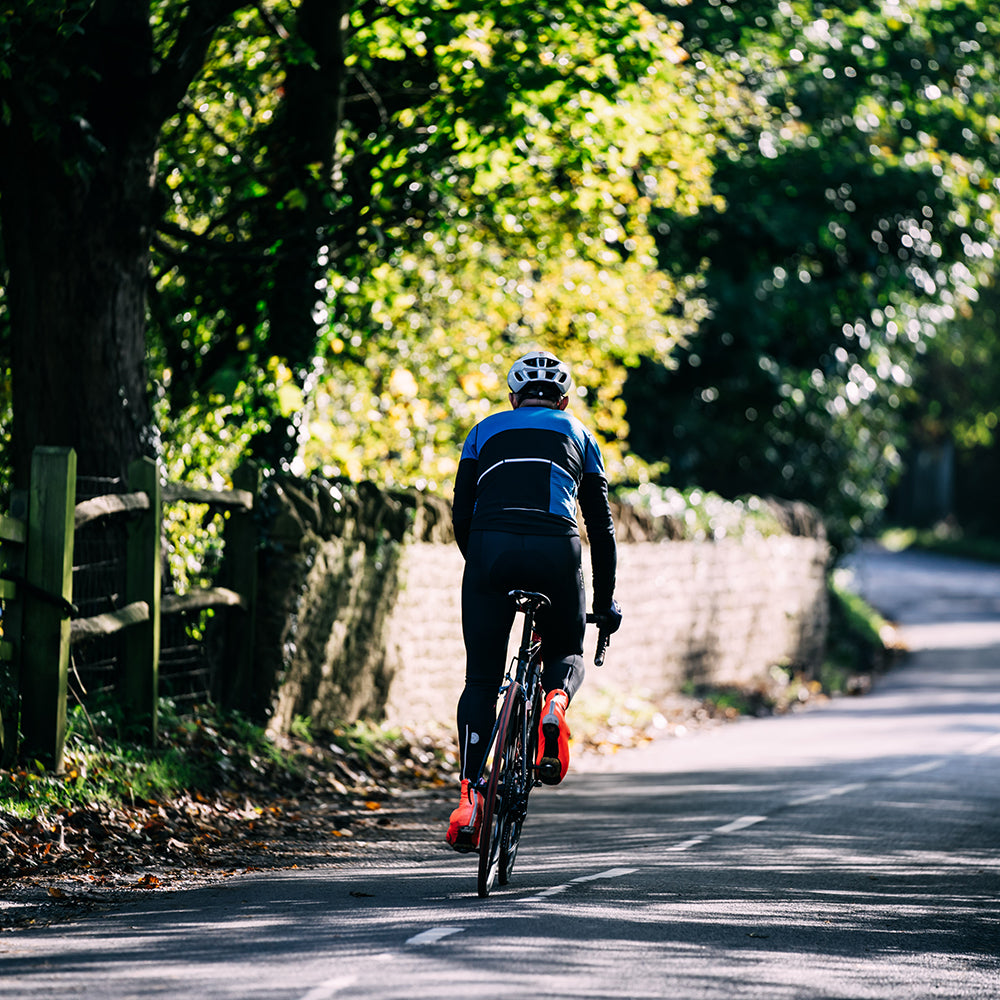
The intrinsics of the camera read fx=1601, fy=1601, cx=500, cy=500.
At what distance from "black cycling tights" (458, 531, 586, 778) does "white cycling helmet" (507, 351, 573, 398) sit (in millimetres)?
697

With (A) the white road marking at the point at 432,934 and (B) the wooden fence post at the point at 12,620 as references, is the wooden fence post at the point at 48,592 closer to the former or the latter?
(B) the wooden fence post at the point at 12,620

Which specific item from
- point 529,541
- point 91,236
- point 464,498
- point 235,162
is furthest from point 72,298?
point 235,162

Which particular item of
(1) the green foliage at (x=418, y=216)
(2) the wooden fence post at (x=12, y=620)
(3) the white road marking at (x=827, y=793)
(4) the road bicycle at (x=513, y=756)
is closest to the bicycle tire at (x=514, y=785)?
(4) the road bicycle at (x=513, y=756)

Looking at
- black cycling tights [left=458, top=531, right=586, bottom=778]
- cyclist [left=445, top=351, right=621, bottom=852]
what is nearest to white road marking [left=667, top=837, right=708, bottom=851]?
cyclist [left=445, top=351, right=621, bottom=852]

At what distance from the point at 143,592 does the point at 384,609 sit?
2.82 m

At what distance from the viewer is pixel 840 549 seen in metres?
26.3

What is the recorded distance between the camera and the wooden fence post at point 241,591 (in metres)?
10.3

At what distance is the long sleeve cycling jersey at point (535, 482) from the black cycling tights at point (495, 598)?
75 millimetres

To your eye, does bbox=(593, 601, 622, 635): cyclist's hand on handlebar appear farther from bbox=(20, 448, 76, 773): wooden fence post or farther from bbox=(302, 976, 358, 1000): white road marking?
bbox=(20, 448, 76, 773): wooden fence post

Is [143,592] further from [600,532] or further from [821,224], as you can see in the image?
[821,224]

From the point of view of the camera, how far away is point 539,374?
22.6 feet

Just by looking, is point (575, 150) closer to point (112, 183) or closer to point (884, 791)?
point (112, 183)

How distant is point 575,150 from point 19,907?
8207mm

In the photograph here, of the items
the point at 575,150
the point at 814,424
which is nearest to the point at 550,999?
the point at 575,150
